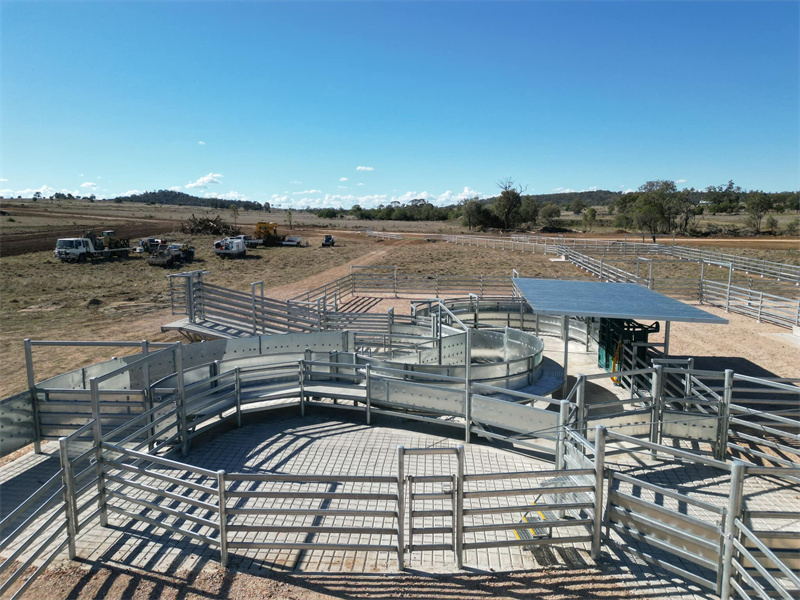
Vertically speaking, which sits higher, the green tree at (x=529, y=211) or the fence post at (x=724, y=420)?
the green tree at (x=529, y=211)

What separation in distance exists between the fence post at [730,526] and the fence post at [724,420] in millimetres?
3678

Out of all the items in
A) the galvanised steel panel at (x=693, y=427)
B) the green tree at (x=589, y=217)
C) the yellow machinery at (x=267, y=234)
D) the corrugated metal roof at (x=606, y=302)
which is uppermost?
the green tree at (x=589, y=217)

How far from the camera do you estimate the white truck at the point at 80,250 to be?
38.2 metres

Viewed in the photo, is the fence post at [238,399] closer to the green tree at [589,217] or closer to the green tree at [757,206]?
the green tree at [757,206]

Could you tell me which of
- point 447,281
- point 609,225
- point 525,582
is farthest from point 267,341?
point 609,225

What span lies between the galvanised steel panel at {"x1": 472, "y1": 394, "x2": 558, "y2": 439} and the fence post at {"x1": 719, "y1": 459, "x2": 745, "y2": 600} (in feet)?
9.66

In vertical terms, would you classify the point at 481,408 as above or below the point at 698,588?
above

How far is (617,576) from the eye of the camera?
17.2ft

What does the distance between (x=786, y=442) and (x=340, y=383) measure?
7827 millimetres

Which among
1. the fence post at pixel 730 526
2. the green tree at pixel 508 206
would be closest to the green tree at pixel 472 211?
the green tree at pixel 508 206

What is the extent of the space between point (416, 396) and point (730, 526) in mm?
5166

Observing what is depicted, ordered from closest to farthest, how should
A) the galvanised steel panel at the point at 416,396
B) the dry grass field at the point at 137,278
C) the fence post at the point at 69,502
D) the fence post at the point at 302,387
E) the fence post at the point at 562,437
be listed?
the fence post at the point at 69,502 → the fence post at the point at 562,437 → the galvanised steel panel at the point at 416,396 → the fence post at the point at 302,387 → the dry grass field at the point at 137,278

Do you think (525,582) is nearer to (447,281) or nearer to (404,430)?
(404,430)

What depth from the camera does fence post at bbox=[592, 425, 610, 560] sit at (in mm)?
5277
